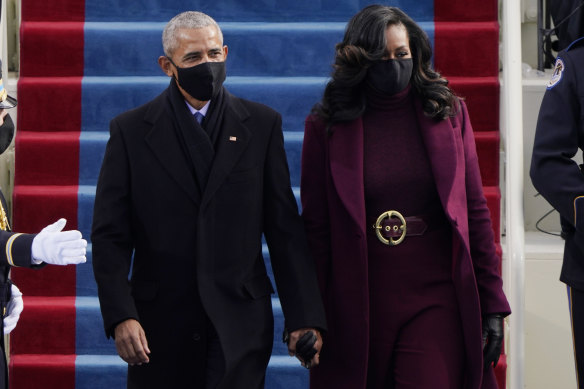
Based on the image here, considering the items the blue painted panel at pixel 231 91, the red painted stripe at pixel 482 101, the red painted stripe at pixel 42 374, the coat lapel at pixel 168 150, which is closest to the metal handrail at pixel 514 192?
the red painted stripe at pixel 482 101

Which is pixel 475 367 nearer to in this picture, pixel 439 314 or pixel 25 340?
pixel 439 314

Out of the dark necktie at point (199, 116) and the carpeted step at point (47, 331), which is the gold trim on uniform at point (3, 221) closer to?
the dark necktie at point (199, 116)

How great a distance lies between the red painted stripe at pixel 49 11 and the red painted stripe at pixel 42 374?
1891mm

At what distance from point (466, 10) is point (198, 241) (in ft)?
9.01

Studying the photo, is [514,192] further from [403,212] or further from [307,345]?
[307,345]

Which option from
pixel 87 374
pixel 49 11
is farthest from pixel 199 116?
pixel 49 11

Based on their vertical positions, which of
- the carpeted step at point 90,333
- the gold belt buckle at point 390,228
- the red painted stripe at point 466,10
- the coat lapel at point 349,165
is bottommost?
the carpeted step at point 90,333

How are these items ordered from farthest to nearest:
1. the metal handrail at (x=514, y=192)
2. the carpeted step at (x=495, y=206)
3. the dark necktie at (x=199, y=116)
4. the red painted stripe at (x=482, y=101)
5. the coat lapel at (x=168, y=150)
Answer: the red painted stripe at (x=482, y=101) < the carpeted step at (x=495, y=206) < the metal handrail at (x=514, y=192) < the dark necktie at (x=199, y=116) < the coat lapel at (x=168, y=150)

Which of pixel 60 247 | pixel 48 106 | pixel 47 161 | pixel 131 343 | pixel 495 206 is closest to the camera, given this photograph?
pixel 60 247

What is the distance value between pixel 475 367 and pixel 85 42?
2960 mm

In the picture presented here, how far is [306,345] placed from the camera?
3.01 m

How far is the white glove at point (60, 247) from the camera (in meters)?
2.76

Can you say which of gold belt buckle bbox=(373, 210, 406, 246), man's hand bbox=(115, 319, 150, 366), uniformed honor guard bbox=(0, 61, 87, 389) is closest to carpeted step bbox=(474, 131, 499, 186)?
gold belt buckle bbox=(373, 210, 406, 246)

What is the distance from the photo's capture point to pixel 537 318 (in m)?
4.38
